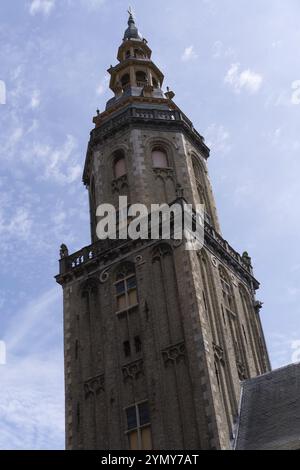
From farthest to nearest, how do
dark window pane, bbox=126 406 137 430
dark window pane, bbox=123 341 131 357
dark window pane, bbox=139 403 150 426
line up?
dark window pane, bbox=123 341 131 357 → dark window pane, bbox=126 406 137 430 → dark window pane, bbox=139 403 150 426

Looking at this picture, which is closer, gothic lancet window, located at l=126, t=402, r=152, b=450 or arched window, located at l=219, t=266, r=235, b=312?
gothic lancet window, located at l=126, t=402, r=152, b=450

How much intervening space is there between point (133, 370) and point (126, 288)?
4.19 m

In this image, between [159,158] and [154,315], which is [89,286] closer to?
[154,315]

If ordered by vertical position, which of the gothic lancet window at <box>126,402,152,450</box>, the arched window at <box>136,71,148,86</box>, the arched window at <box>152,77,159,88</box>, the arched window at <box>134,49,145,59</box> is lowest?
the gothic lancet window at <box>126,402,152,450</box>

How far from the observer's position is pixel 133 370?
30500mm

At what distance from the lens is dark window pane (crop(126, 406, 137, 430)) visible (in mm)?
29062

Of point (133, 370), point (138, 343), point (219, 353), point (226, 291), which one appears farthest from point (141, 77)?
point (133, 370)

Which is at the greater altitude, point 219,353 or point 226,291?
point 226,291

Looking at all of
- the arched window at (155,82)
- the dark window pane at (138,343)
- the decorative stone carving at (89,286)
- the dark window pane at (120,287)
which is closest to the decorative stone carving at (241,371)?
the dark window pane at (138,343)

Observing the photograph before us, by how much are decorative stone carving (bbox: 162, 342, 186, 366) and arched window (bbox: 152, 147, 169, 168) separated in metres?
11.6

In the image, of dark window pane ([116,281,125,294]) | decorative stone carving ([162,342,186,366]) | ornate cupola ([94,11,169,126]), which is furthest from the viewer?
ornate cupola ([94,11,169,126])

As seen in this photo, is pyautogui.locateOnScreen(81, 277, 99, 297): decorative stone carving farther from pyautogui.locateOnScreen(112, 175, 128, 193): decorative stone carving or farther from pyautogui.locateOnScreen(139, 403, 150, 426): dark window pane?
pyautogui.locateOnScreen(139, 403, 150, 426): dark window pane

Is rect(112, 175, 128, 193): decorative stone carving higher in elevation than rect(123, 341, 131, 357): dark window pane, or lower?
higher

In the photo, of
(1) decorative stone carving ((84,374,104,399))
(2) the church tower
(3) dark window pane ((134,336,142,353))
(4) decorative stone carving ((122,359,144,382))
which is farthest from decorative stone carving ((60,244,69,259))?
(4) decorative stone carving ((122,359,144,382))
